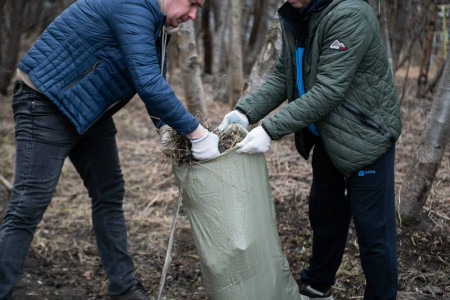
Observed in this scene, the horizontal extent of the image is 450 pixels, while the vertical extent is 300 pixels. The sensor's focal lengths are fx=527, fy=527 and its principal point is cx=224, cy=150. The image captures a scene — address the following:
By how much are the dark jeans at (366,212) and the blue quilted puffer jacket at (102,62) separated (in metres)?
0.75

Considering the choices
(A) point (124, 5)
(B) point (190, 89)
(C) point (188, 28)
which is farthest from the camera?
(B) point (190, 89)

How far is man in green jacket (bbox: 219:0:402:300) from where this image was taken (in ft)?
6.97

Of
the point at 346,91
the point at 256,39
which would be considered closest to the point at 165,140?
the point at 346,91

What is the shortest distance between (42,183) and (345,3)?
1602 millimetres

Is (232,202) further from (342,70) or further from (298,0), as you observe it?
(298,0)

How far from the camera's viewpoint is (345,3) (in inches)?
83.9

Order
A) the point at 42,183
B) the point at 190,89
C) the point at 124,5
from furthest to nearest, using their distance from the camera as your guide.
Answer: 1. the point at 190,89
2. the point at 42,183
3. the point at 124,5

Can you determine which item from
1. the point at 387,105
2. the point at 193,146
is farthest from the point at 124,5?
the point at 387,105

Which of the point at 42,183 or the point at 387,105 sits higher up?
the point at 387,105

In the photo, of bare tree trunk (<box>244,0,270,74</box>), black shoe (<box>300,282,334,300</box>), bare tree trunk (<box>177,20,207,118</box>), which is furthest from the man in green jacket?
bare tree trunk (<box>244,0,270,74</box>)

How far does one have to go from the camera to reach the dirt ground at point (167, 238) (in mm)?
3098

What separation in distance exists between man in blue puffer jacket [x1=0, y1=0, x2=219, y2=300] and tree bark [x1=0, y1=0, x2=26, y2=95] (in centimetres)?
503

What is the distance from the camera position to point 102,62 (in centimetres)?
241

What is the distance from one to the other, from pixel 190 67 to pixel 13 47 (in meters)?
4.69
